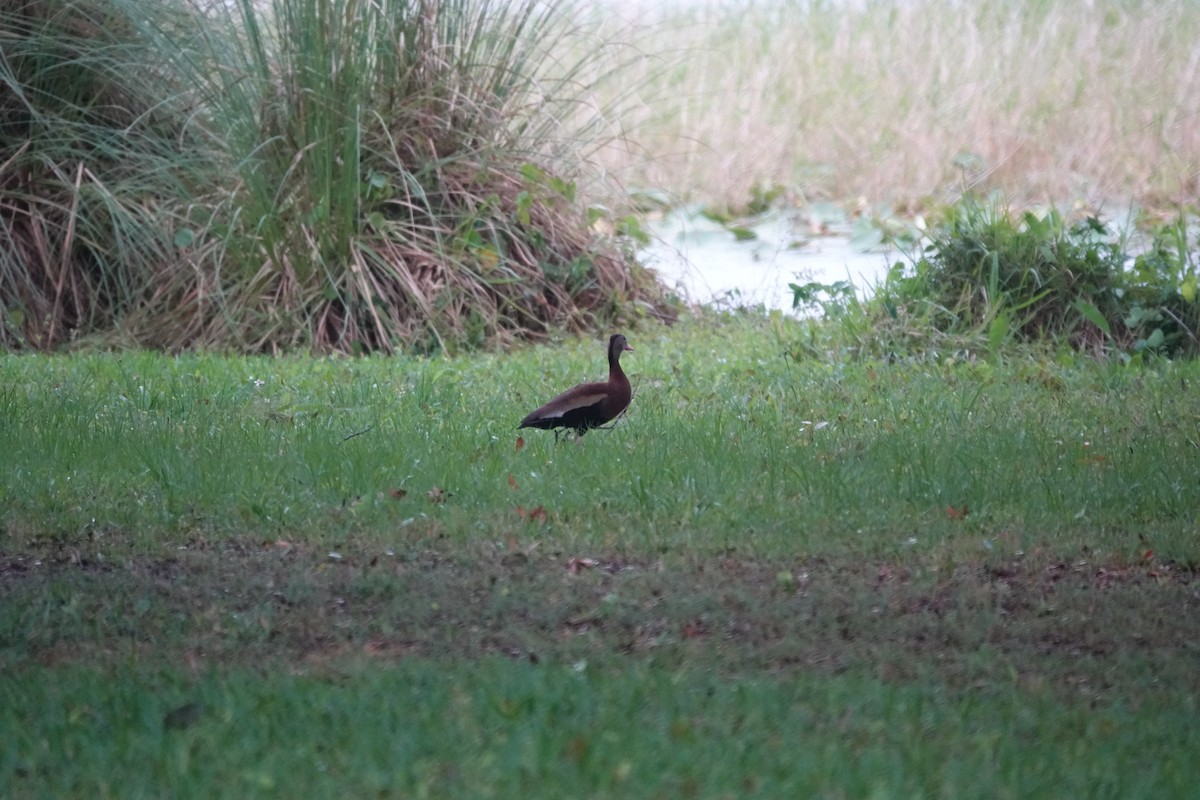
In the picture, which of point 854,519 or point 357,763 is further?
point 854,519

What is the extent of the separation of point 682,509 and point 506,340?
439 cm

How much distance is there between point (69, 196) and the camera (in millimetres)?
9867

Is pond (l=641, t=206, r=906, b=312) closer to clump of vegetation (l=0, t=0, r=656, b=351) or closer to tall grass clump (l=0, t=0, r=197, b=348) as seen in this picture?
clump of vegetation (l=0, t=0, r=656, b=351)

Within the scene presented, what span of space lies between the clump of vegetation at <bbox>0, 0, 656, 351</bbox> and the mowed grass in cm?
215

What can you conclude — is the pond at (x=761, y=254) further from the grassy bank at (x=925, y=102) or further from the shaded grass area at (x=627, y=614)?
the shaded grass area at (x=627, y=614)

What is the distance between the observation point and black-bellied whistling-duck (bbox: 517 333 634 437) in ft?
A: 18.6

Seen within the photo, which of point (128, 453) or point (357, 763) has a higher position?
point (357, 763)

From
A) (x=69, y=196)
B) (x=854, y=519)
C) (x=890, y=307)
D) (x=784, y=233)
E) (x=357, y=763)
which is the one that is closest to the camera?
(x=357, y=763)

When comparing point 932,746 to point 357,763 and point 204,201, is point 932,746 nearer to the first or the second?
point 357,763

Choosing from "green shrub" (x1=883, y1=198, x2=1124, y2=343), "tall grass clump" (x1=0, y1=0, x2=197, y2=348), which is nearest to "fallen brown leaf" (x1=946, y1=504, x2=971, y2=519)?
"green shrub" (x1=883, y1=198, x2=1124, y2=343)

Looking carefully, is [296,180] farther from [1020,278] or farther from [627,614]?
[627,614]

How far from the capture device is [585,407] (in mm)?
5719

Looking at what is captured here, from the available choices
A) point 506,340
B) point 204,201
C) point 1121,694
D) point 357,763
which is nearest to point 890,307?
point 506,340

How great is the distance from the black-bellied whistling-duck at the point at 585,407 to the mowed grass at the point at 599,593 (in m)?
0.12
